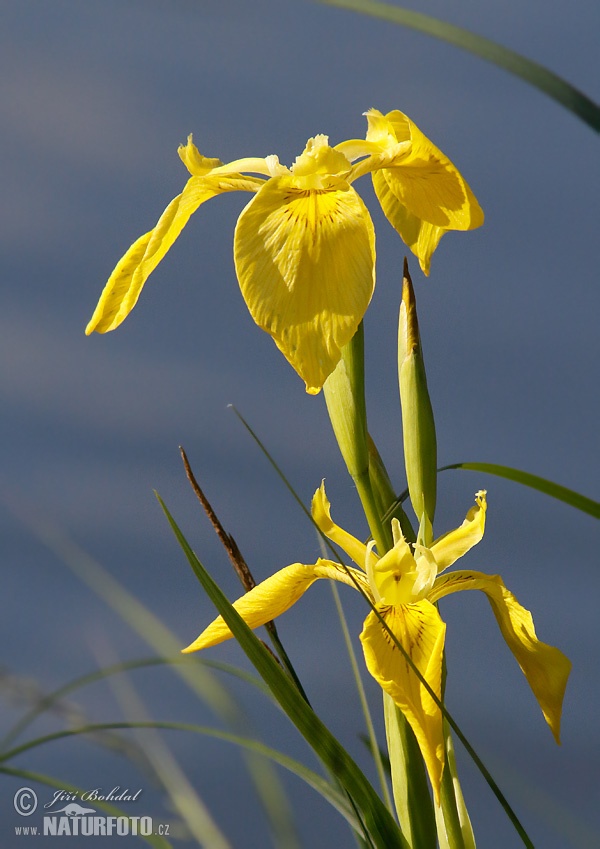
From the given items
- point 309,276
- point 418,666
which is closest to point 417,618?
point 418,666

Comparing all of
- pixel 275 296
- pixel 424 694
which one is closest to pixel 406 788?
pixel 424 694

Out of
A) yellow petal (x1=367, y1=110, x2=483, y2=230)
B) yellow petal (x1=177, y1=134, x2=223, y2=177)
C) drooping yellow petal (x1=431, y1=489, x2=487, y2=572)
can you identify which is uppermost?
yellow petal (x1=177, y1=134, x2=223, y2=177)

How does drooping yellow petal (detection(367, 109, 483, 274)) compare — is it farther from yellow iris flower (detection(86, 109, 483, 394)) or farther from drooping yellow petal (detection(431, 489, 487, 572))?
drooping yellow petal (detection(431, 489, 487, 572))

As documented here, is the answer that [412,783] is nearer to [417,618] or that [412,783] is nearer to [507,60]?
[417,618]

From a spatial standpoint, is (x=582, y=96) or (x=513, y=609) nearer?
(x=582, y=96)

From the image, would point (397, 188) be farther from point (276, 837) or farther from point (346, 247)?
point (276, 837)

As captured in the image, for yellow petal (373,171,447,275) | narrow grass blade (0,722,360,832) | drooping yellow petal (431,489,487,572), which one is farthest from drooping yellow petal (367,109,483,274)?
narrow grass blade (0,722,360,832)
